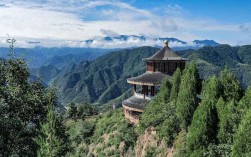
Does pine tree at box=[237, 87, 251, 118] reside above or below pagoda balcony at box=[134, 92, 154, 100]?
above

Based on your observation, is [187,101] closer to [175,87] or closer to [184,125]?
[184,125]

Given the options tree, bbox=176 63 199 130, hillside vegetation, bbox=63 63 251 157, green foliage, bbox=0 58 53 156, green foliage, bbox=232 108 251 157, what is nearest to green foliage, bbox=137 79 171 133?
hillside vegetation, bbox=63 63 251 157

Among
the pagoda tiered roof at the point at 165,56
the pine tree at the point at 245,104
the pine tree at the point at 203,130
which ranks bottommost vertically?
the pine tree at the point at 203,130

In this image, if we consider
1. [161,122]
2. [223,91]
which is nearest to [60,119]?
[223,91]

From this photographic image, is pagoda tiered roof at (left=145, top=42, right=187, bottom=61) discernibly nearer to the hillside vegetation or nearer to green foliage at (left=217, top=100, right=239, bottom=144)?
the hillside vegetation

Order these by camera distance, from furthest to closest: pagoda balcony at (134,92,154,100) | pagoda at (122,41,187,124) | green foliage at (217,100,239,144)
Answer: pagoda balcony at (134,92,154,100) < pagoda at (122,41,187,124) < green foliage at (217,100,239,144)

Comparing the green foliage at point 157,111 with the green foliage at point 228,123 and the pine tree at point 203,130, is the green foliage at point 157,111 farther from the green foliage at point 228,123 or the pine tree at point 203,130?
the green foliage at point 228,123

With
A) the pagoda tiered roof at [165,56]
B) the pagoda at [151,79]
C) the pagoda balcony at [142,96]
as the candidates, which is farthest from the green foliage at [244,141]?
the pagoda tiered roof at [165,56]

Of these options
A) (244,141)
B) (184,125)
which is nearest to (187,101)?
(184,125)
